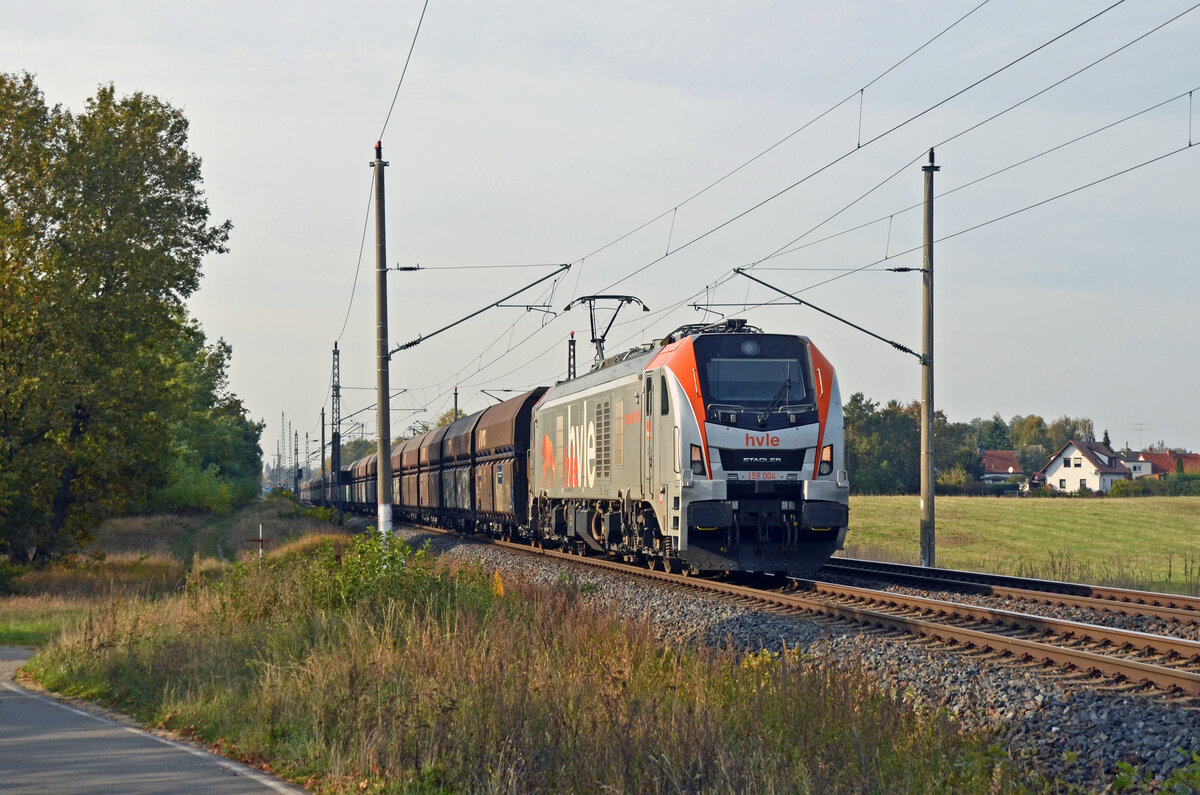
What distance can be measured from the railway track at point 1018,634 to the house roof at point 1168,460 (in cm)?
14841

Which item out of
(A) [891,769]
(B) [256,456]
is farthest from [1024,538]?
(B) [256,456]

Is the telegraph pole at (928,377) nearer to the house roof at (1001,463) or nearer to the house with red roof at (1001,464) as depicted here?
the house with red roof at (1001,464)

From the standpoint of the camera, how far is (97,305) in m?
28.0

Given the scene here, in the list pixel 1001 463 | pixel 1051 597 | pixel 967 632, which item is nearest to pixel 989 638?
pixel 967 632

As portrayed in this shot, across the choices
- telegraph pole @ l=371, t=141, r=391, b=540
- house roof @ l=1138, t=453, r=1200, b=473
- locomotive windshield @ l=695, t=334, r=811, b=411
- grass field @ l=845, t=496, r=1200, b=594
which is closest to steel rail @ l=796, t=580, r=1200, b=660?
locomotive windshield @ l=695, t=334, r=811, b=411

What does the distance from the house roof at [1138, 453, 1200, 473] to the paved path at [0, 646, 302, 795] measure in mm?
158887

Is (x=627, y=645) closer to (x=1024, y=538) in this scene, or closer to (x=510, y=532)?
(x=510, y=532)

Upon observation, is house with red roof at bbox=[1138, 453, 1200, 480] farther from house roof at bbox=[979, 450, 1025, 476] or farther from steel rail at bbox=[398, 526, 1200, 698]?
steel rail at bbox=[398, 526, 1200, 698]

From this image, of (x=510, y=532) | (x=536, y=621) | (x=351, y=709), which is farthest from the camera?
(x=510, y=532)

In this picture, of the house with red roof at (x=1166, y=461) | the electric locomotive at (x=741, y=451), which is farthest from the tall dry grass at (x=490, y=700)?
the house with red roof at (x=1166, y=461)

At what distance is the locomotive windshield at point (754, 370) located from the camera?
18.5m

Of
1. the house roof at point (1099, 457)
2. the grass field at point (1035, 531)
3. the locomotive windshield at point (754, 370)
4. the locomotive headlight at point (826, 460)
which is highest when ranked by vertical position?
the locomotive windshield at point (754, 370)

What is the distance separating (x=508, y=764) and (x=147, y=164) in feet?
99.7

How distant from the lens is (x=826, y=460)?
18562mm
